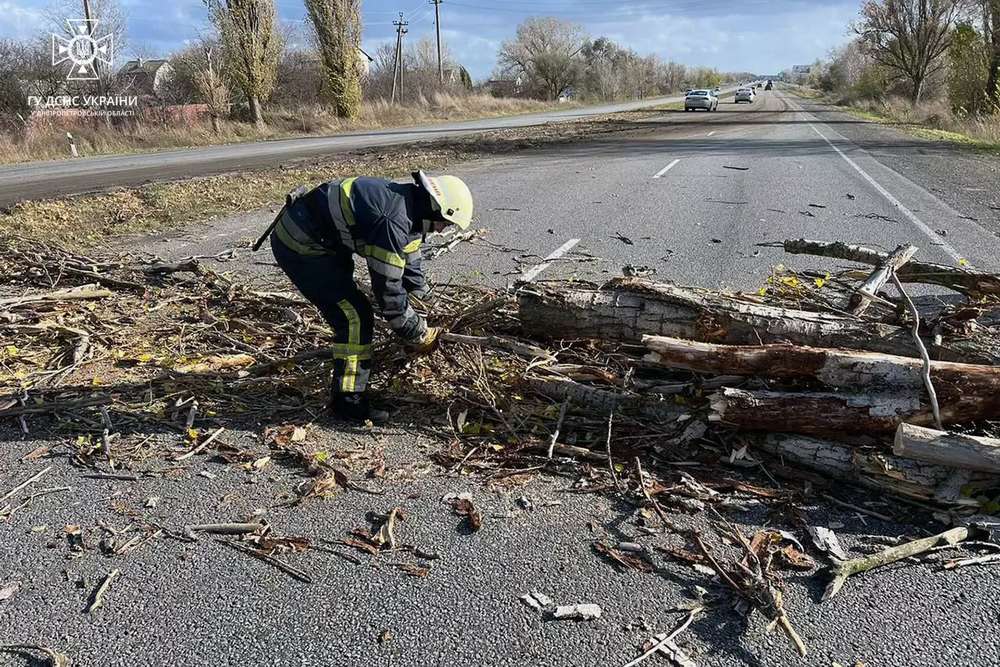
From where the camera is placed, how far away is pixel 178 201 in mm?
11148

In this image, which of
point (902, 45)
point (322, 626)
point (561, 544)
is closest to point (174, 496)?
point (322, 626)

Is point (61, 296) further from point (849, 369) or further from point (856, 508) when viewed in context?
point (856, 508)

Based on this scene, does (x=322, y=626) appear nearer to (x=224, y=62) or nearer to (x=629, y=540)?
(x=629, y=540)

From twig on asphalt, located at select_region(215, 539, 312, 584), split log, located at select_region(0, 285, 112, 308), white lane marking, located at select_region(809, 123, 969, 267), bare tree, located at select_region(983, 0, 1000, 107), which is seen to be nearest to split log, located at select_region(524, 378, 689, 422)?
twig on asphalt, located at select_region(215, 539, 312, 584)

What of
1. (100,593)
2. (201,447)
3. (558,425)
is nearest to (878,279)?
(558,425)

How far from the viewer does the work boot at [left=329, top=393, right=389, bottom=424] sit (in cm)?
391

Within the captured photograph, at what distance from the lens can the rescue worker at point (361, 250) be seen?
3.47 meters

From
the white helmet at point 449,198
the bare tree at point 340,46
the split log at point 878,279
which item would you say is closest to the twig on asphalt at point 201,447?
the white helmet at point 449,198

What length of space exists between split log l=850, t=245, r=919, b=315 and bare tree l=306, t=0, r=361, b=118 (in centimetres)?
3487

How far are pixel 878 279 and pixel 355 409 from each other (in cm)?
339

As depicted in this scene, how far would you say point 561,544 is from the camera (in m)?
2.86

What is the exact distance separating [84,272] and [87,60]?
97.1 ft

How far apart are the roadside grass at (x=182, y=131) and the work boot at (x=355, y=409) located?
72.4ft

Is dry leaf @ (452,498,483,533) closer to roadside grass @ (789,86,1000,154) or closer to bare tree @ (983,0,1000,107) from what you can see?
roadside grass @ (789,86,1000,154)
